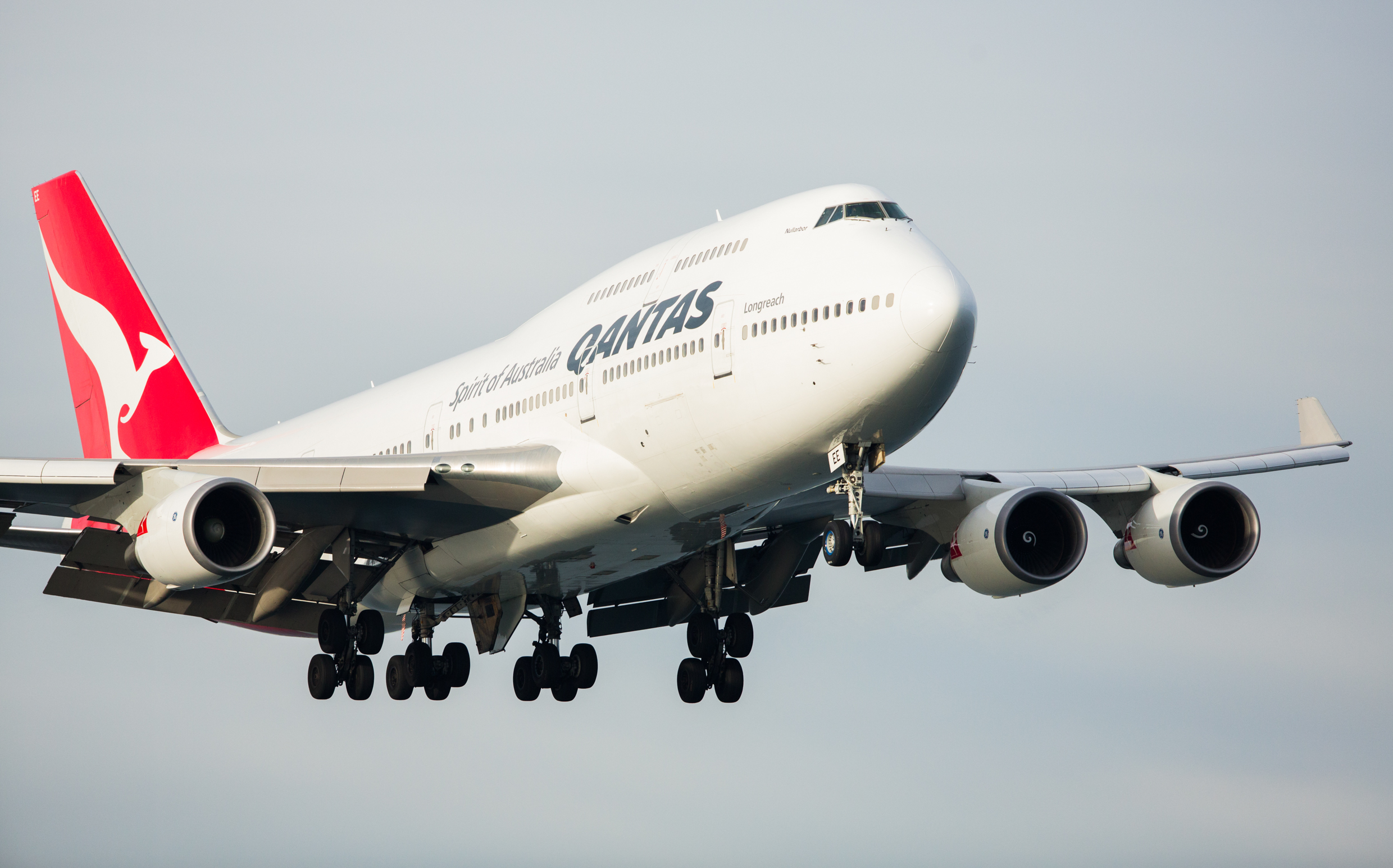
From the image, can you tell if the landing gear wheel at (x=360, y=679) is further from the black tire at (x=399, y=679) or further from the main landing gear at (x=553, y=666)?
the main landing gear at (x=553, y=666)

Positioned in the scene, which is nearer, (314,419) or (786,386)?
(786,386)

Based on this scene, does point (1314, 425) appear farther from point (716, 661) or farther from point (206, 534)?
point (206, 534)

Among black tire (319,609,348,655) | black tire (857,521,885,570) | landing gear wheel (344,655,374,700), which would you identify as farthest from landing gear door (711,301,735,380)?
landing gear wheel (344,655,374,700)

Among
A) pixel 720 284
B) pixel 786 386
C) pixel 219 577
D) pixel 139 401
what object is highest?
pixel 139 401

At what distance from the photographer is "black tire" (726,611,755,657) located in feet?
103

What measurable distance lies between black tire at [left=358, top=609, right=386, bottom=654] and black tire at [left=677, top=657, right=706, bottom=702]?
6.40 meters

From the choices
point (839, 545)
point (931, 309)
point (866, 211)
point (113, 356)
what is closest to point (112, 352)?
point (113, 356)

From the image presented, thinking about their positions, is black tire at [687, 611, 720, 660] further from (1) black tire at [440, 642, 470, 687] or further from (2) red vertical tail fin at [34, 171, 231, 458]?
(2) red vertical tail fin at [34, 171, 231, 458]

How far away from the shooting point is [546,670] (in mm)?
32531

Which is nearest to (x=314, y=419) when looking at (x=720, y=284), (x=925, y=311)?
(x=720, y=284)

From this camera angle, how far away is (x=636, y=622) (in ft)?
109

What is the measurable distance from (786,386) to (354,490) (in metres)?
8.40

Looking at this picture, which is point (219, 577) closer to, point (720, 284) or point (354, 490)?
point (354, 490)

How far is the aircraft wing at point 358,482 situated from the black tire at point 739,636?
701 centimetres
